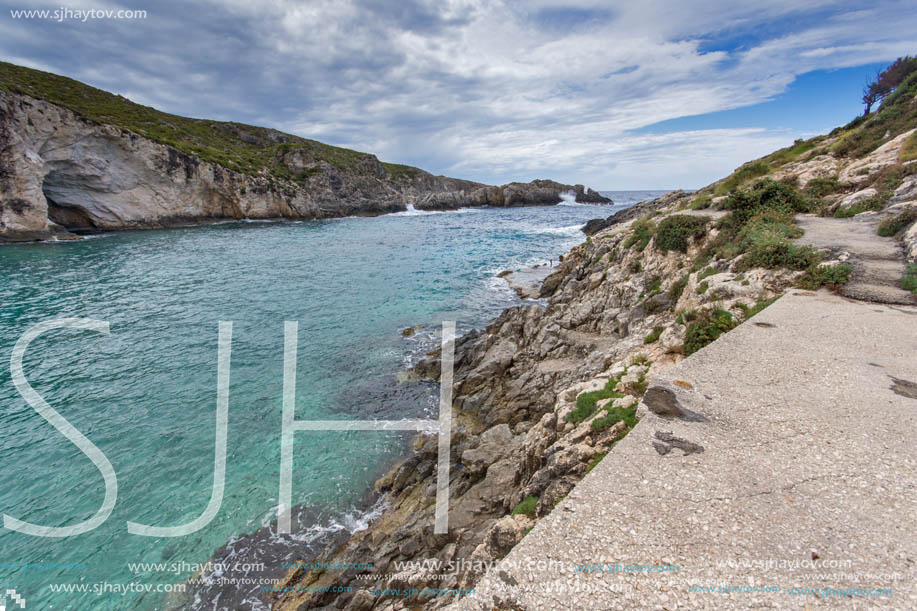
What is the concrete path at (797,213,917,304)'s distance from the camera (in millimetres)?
8250

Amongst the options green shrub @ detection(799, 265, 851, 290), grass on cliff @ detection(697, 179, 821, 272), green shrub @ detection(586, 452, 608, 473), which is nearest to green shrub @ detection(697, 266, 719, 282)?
grass on cliff @ detection(697, 179, 821, 272)

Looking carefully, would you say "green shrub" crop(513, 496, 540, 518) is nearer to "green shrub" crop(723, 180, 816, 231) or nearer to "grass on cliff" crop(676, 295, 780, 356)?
"grass on cliff" crop(676, 295, 780, 356)

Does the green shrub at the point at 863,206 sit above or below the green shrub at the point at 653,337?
above

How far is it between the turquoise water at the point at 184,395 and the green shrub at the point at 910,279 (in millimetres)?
13446

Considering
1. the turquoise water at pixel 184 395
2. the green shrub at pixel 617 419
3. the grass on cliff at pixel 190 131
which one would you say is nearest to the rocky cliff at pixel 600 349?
the green shrub at pixel 617 419

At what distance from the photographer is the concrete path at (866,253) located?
27.1ft

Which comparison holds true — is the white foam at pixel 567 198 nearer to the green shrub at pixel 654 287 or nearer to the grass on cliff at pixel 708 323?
the green shrub at pixel 654 287

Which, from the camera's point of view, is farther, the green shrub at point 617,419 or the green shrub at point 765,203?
the green shrub at point 765,203

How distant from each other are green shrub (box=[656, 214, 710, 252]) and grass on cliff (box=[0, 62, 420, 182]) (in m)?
72.5

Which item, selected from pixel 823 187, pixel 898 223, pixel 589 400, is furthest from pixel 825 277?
pixel 823 187

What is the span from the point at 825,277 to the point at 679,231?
6407 mm

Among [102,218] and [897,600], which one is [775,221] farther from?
[102,218]

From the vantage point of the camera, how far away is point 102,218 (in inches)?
2234

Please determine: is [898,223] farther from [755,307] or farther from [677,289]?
[755,307]
